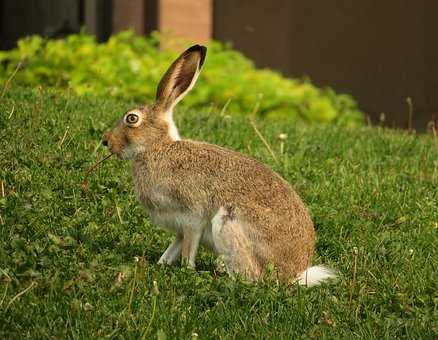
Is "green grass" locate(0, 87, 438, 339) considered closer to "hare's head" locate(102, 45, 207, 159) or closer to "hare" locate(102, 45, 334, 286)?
"hare" locate(102, 45, 334, 286)

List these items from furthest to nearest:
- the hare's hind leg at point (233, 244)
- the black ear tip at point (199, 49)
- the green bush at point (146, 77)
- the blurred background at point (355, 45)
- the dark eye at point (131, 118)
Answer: the blurred background at point (355, 45), the green bush at point (146, 77), the dark eye at point (131, 118), the black ear tip at point (199, 49), the hare's hind leg at point (233, 244)

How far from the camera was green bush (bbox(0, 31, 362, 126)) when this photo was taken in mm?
11320

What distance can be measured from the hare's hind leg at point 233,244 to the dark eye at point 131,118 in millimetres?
957

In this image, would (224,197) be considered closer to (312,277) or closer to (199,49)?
(312,277)

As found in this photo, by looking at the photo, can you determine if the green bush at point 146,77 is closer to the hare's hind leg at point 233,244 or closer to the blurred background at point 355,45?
the blurred background at point 355,45

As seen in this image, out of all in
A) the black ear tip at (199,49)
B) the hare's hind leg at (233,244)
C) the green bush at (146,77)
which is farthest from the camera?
the green bush at (146,77)

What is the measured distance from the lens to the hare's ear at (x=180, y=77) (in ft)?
20.9

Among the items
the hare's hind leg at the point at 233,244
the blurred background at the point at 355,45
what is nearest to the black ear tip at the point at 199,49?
the hare's hind leg at the point at 233,244

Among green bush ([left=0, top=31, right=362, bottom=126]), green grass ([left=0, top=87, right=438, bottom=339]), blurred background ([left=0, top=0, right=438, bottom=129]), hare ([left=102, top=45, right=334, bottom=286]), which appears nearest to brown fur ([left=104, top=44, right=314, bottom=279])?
hare ([left=102, top=45, right=334, bottom=286])

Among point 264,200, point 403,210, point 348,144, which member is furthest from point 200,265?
point 348,144

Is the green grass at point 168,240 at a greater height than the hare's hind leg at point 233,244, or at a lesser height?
lesser

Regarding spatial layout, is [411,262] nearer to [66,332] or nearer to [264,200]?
[264,200]

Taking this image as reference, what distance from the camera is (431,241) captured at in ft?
22.9

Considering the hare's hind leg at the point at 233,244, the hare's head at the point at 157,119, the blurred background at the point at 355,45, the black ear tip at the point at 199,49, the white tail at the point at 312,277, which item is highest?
the black ear tip at the point at 199,49
